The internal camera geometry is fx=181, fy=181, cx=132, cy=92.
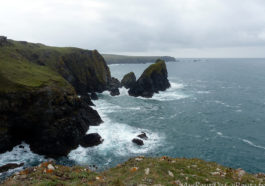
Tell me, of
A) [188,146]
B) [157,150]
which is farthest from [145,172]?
[188,146]

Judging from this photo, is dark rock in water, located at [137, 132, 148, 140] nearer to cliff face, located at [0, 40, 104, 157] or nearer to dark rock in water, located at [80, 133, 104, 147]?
dark rock in water, located at [80, 133, 104, 147]

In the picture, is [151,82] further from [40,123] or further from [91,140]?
[40,123]

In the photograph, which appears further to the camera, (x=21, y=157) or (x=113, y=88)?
(x=113, y=88)

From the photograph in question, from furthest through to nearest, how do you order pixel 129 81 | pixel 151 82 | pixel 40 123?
1. pixel 129 81
2. pixel 151 82
3. pixel 40 123

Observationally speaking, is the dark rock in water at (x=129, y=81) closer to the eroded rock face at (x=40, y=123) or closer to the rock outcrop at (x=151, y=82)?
the rock outcrop at (x=151, y=82)

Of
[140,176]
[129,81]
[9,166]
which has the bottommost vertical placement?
[9,166]

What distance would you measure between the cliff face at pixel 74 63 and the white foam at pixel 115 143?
1405 inches

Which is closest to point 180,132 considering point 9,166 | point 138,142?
point 138,142

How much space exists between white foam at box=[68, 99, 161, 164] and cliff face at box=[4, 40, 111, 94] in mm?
35680

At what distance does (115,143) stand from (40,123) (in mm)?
16946

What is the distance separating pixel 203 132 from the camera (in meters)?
47.4

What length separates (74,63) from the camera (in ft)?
298

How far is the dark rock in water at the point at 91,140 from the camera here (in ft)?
134

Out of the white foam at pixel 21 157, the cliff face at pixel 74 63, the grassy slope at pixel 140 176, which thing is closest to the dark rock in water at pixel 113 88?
the cliff face at pixel 74 63
